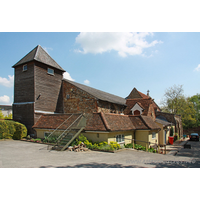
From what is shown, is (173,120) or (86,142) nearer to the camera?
(86,142)

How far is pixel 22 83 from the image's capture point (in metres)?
21.6

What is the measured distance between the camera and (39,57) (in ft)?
70.4

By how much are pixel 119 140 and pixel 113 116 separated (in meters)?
2.57

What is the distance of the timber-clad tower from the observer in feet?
66.6

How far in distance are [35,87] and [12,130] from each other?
5.68 metres

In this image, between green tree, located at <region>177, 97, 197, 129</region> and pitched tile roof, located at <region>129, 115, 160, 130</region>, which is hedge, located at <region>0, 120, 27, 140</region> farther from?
green tree, located at <region>177, 97, 197, 129</region>

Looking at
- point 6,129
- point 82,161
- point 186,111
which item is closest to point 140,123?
point 82,161

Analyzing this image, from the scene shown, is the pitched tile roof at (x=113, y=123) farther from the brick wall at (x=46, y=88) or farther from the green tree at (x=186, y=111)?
the green tree at (x=186, y=111)

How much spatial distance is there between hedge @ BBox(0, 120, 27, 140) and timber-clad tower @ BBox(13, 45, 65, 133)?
4.03 ft

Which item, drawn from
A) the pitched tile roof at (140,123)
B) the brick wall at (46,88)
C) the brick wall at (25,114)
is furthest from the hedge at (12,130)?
the pitched tile roof at (140,123)

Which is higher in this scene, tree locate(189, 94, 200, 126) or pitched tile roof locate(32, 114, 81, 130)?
tree locate(189, 94, 200, 126)

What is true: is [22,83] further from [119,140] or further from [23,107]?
[119,140]

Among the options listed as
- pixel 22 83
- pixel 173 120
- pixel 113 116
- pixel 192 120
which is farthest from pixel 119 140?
pixel 192 120

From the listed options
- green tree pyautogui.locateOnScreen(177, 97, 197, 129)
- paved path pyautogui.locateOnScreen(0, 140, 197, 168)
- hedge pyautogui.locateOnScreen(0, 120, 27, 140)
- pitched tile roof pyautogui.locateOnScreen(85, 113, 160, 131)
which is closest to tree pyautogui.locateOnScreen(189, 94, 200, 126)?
green tree pyautogui.locateOnScreen(177, 97, 197, 129)
